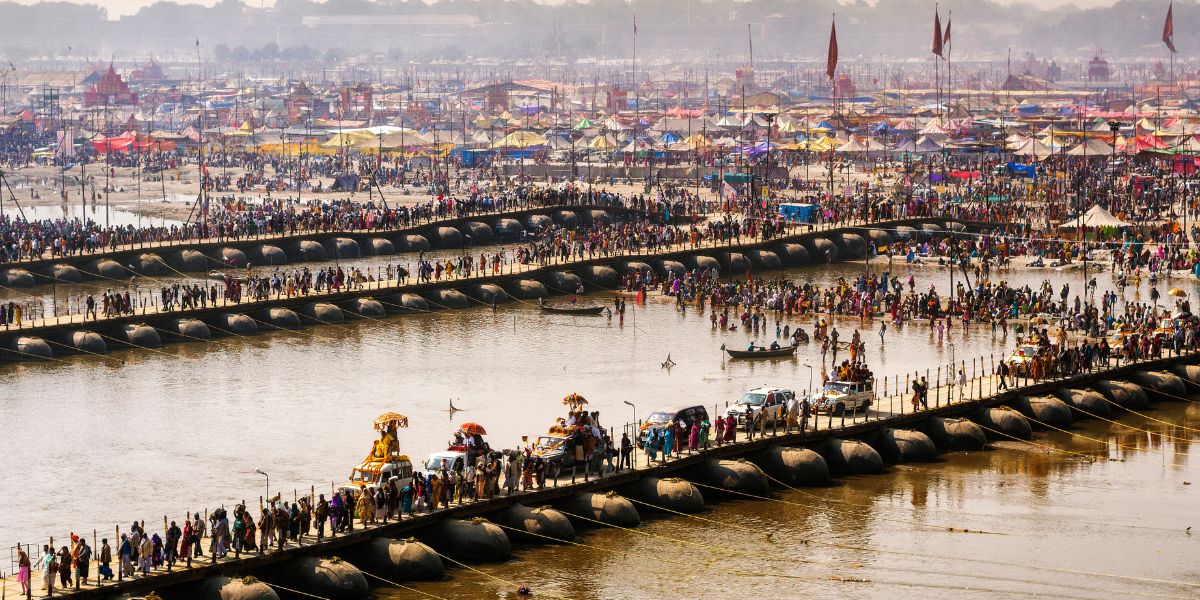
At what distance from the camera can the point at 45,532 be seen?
133 ft

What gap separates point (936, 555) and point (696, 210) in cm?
6266

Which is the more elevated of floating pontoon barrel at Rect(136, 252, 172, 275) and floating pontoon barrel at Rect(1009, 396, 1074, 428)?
floating pontoon barrel at Rect(136, 252, 172, 275)

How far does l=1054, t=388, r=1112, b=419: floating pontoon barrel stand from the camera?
53000 mm

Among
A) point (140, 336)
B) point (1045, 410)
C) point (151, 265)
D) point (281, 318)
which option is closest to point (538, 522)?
point (1045, 410)

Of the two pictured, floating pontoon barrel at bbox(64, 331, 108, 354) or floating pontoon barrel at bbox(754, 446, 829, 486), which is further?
floating pontoon barrel at bbox(64, 331, 108, 354)

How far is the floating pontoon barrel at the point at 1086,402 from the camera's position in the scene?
53.0 m

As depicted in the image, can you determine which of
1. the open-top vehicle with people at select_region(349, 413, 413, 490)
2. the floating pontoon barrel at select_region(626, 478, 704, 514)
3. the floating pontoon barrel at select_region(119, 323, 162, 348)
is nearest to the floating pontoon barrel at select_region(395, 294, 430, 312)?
the floating pontoon barrel at select_region(119, 323, 162, 348)

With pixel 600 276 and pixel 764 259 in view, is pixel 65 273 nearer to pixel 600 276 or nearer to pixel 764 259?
pixel 600 276

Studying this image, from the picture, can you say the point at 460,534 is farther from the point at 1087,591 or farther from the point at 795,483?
the point at 1087,591

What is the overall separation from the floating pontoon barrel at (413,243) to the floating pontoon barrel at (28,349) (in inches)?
1168

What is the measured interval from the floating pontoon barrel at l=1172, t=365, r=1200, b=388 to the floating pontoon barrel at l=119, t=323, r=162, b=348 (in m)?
34.4

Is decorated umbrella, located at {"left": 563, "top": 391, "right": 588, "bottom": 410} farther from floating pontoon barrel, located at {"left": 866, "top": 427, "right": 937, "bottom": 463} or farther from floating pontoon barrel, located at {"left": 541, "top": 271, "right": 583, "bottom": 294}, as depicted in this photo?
floating pontoon barrel, located at {"left": 541, "top": 271, "right": 583, "bottom": 294}

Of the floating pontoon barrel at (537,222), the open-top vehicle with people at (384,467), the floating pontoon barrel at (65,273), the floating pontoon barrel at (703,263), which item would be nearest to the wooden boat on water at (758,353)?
the floating pontoon barrel at (703,263)

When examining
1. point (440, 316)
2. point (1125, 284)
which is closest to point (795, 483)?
point (440, 316)
